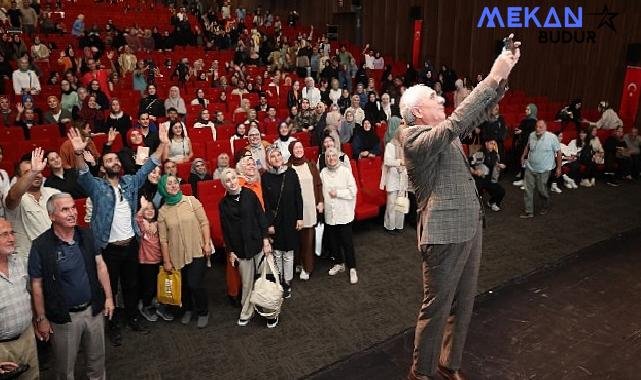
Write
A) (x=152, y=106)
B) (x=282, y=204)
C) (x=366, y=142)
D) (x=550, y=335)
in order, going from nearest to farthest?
(x=550, y=335)
(x=282, y=204)
(x=366, y=142)
(x=152, y=106)

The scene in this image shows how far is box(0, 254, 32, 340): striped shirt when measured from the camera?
8.57 ft

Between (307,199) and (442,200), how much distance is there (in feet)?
8.42

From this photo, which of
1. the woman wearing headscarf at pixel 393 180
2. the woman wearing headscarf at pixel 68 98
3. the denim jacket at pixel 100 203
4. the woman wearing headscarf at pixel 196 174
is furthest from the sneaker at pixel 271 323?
the woman wearing headscarf at pixel 68 98

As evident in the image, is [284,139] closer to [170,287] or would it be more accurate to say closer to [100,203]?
[170,287]

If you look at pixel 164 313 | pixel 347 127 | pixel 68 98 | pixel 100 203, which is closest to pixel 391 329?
pixel 164 313

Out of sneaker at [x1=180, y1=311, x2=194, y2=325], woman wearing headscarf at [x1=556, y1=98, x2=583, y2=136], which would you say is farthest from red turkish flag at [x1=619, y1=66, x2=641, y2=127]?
sneaker at [x1=180, y1=311, x2=194, y2=325]

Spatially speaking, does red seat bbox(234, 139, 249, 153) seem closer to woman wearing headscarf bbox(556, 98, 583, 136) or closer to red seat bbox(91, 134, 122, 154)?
red seat bbox(91, 134, 122, 154)

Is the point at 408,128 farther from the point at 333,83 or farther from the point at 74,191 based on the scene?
the point at 333,83

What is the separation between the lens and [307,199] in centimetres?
468

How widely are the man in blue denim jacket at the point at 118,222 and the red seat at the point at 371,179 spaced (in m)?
2.77

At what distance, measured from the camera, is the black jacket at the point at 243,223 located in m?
3.90

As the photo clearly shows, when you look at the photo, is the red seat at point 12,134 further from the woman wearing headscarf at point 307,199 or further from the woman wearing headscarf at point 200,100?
the woman wearing headscarf at point 307,199

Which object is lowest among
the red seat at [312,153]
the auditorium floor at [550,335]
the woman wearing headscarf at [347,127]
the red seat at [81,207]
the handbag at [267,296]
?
the auditorium floor at [550,335]

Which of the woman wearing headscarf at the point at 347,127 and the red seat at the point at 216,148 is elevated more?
the woman wearing headscarf at the point at 347,127
